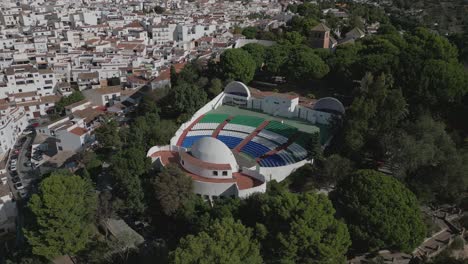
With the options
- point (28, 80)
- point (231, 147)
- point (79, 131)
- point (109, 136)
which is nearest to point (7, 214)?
point (79, 131)

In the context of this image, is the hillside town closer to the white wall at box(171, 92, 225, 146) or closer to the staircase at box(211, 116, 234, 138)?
the white wall at box(171, 92, 225, 146)

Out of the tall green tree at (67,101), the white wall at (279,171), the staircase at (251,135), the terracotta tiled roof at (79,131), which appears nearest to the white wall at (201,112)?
the staircase at (251,135)

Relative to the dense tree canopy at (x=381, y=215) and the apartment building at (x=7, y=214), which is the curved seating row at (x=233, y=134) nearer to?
the dense tree canopy at (x=381, y=215)

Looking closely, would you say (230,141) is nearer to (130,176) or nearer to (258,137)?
(258,137)

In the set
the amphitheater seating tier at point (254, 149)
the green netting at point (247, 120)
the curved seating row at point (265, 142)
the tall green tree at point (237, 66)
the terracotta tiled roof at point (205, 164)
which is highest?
the tall green tree at point (237, 66)

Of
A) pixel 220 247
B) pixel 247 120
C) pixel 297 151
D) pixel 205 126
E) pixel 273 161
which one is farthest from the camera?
pixel 247 120

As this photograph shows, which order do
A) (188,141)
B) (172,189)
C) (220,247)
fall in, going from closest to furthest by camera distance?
(220,247) → (172,189) → (188,141)

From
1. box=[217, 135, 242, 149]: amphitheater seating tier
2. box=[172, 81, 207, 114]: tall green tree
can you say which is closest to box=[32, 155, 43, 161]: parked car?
box=[172, 81, 207, 114]: tall green tree
